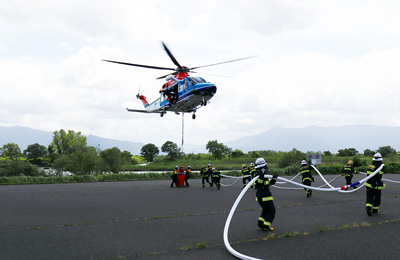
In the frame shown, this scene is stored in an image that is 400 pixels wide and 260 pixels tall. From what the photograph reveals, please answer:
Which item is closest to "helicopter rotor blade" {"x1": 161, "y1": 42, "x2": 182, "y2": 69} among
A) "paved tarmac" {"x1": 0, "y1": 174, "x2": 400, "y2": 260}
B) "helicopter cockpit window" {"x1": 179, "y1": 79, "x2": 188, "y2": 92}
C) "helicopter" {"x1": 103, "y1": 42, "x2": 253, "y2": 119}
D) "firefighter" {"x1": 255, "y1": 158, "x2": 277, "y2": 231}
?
"helicopter" {"x1": 103, "y1": 42, "x2": 253, "y2": 119}

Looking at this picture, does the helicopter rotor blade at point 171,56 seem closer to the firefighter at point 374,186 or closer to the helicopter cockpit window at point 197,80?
the helicopter cockpit window at point 197,80

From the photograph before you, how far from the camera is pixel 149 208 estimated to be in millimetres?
Answer: 12211

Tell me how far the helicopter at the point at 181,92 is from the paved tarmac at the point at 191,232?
1088cm

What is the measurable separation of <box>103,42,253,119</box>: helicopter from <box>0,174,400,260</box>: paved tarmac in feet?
35.7

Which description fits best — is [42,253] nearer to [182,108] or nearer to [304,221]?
[304,221]

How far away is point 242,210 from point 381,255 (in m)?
5.72

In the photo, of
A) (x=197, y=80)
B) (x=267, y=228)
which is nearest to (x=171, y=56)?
(x=197, y=80)

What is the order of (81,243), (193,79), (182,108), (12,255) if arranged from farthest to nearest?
(182,108) < (193,79) < (81,243) < (12,255)

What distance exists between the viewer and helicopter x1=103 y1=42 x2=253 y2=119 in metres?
21.7

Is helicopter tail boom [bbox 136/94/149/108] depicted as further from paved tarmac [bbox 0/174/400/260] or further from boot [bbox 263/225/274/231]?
boot [bbox 263/225/274/231]

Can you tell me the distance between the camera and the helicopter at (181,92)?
71.2 feet

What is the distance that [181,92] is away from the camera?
23.2 metres

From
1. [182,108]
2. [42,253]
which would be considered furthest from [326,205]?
[182,108]

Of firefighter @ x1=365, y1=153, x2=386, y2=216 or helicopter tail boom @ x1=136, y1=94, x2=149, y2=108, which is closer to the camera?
firefighter @ x1=365, y1=153, x2=386, y2=216
